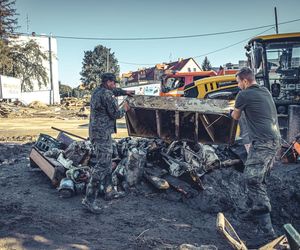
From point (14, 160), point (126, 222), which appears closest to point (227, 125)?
point (126, 222)

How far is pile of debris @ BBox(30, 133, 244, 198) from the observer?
5539 mm

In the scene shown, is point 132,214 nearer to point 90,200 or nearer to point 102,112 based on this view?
point 90,200

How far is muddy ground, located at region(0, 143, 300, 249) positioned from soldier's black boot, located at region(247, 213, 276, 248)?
0.30 metres

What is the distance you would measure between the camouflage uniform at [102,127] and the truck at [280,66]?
523 centimetres

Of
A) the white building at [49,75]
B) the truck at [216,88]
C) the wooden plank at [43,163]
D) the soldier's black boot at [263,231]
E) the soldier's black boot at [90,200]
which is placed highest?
the white building at [49,75]

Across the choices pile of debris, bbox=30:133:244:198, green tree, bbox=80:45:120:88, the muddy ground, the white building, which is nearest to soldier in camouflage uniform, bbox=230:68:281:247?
the muddy ground

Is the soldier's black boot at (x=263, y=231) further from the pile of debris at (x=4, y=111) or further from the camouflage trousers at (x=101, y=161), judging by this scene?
the pile of debris at (x=4, y=111)

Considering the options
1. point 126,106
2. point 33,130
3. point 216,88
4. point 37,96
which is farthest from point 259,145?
point 37,96

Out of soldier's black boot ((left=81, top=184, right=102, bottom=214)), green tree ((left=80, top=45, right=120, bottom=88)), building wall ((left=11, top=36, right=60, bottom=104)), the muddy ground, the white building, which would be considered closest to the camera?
the muddy ground

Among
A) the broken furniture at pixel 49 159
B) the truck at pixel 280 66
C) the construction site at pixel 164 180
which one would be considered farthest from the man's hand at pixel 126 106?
the truck at pixel 280 66

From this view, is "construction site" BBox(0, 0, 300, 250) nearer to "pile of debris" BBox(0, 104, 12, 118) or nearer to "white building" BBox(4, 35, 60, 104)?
"pile of debris" BBox(0, 104, 12, 118)

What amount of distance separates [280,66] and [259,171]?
562cm

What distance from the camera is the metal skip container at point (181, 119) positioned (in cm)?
588

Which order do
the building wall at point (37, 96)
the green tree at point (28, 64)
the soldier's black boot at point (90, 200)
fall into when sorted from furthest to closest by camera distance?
1. the building wall at point (37, 96)
2. the green tree at point (28, 64)
3. the soldier's black boot at point (90, 200)
